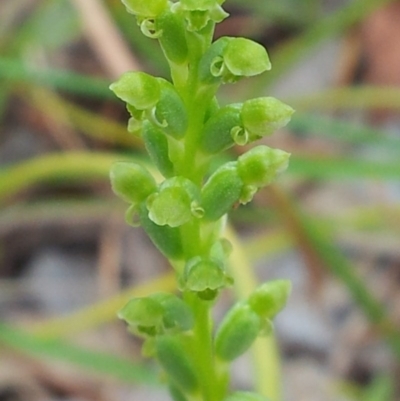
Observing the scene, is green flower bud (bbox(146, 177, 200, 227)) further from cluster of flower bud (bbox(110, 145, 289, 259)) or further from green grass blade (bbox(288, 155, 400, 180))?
green grass blade (bbox(288, 155, 400, 180))

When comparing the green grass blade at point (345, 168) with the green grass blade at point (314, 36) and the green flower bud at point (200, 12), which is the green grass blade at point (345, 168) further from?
the green flower bud at point (200, 12)

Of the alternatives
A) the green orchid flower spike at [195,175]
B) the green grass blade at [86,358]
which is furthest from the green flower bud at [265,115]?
the green grass blade at [86,358]

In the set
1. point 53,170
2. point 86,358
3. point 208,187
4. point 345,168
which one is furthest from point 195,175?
point 53,170

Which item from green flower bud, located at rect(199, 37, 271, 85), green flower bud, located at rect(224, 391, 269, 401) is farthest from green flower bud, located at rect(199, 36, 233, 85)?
green flower bud, located at rect(224, 391, 269, 401)

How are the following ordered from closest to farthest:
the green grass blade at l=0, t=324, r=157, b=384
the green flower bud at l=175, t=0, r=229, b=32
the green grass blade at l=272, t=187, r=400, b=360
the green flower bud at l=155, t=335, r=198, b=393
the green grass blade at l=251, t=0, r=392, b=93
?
the green flower bud at l=175, t=0, r=229, b=32 → the green flower bud at l=155, t=335, r=198, b=393 → the green grass blade at l=0, t=324, r=157, b=384 → the green grass blade at l=272, t=187, r=400, b=360 → the green grass blade at l=251, t=0, r=392, b=93

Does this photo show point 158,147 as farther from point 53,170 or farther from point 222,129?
point 53,170

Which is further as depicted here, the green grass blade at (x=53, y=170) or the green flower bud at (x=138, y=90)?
the green grass blade at (x=53, y=170)
